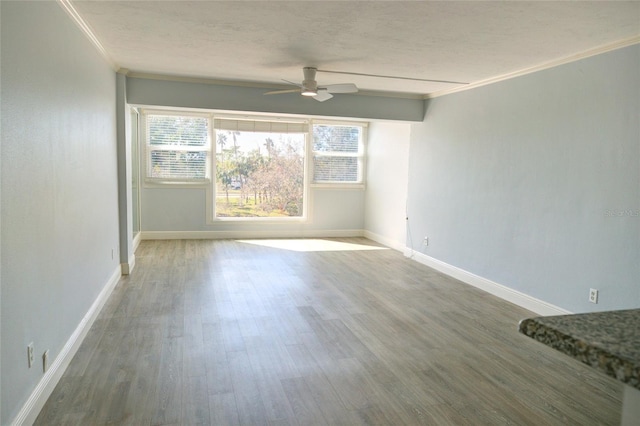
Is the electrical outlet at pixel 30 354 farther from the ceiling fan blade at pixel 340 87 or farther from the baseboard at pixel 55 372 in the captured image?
the ceiling fan blade at pixel 340 87

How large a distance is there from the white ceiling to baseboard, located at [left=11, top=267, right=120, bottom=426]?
224 centimetres

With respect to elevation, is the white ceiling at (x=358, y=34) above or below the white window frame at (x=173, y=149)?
above

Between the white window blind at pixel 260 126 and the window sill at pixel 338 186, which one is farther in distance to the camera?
the window sill at pixel 338 186

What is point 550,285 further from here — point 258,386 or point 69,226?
point 69,226

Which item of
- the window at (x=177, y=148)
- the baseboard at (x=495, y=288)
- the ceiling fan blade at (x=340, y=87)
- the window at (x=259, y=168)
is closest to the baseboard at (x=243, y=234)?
the window at (x=259, y=168)

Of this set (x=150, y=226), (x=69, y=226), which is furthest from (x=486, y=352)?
(x=150, y=226)

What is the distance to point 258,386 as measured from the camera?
2.72 m

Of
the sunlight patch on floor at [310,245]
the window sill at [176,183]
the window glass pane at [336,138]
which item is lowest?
the sunlight patch on floor at [310,245]

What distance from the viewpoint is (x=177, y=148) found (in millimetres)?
7801

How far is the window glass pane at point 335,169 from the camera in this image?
8.56 m

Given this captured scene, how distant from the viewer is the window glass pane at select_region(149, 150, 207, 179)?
7750 millimetres

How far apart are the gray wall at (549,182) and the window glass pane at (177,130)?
4.13 metres

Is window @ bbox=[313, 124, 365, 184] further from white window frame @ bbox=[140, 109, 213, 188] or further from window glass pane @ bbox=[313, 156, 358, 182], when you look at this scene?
white window frame @ bbox=[140, 109, 213, 188]

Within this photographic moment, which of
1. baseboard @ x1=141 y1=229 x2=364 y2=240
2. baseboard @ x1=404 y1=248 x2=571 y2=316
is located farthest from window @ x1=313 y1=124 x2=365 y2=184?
baseboard @ x1=404 y1=248 x2=571 y2=316
